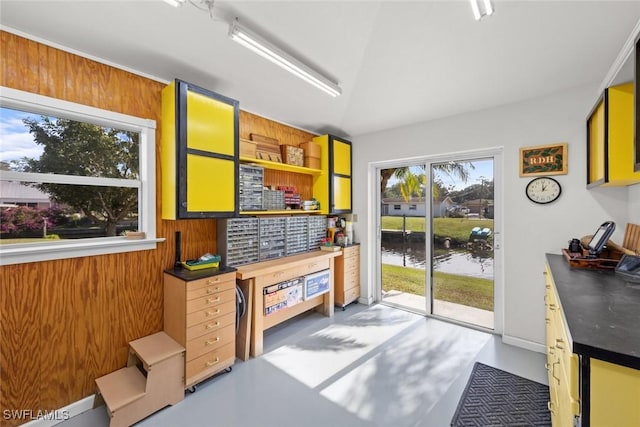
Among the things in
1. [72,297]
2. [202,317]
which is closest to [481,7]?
[202,317]

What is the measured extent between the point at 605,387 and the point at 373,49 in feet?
9.02

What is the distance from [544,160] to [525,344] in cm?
199

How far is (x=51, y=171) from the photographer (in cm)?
198

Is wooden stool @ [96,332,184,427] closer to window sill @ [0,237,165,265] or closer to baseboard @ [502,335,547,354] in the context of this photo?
window sill @ [0,237,165,265]

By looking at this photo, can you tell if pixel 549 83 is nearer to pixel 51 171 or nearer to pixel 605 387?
pixel 605 387

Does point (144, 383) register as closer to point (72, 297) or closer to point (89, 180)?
point (72, 297)

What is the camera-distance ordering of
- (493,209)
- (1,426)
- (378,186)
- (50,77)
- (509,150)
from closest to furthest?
(1,426), (50,77), (509,150), (493,209), (378,186)

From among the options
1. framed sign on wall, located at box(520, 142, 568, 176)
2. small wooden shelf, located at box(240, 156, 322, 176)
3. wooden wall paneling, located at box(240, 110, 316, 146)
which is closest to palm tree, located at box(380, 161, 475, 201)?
framed sign on wall, located at box(520, 142, 568, 176)

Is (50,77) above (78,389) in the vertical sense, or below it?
above

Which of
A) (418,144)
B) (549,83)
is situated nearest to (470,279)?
(418,144)

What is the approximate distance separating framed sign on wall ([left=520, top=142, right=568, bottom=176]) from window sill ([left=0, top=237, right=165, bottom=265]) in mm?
3812

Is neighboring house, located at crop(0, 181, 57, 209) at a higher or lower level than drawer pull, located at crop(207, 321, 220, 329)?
higher

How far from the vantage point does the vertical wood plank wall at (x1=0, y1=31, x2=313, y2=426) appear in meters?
1.75

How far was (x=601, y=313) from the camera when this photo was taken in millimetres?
1118
